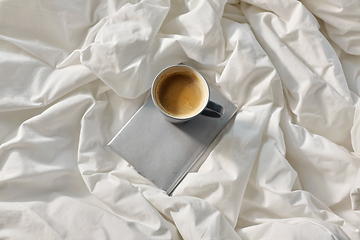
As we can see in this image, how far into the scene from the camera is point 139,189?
0.72 meters

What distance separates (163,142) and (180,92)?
16cm

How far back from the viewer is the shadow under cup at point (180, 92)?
28.1 inches

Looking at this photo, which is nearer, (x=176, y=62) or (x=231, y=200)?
(x=231, y=200)

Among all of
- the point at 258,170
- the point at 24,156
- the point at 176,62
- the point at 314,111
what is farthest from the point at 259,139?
the point at 24,156

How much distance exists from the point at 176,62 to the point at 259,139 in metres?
0.33

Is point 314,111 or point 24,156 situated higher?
point 314,111

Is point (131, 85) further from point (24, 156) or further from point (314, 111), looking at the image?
point (314, 111)

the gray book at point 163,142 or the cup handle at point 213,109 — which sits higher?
the cup handle at point 213,109

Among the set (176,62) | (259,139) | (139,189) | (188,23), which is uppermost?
(188,23)

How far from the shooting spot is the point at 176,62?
81 centimetres

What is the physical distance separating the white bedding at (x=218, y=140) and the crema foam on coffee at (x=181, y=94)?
8 centimetres

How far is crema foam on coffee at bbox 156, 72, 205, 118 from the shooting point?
2.38 feet

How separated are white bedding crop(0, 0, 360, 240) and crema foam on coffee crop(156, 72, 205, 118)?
0.25ft

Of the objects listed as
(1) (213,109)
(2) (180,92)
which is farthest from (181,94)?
(1) (213,109)
